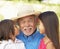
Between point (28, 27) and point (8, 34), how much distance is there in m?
0.16

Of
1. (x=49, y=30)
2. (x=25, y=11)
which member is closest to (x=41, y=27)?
(x=49, y=30)

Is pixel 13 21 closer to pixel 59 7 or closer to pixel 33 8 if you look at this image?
pixel 33 8

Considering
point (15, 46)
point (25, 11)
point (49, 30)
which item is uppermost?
point (25, 11)

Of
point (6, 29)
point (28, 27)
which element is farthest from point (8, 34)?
point (28, 27)

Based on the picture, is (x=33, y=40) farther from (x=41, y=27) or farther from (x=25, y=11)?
(x=25, y=11)

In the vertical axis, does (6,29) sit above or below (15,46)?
above

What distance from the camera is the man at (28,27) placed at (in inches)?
67.6

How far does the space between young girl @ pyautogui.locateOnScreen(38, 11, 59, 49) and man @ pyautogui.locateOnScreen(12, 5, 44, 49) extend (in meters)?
0.04

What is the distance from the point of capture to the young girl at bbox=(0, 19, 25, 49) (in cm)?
173

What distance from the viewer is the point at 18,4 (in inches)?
69.6

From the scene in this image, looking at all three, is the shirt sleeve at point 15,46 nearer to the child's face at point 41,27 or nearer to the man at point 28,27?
the man at point 28,27

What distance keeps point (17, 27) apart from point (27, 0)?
Answer: 0.73 feet

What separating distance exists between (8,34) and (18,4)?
0.25 metres

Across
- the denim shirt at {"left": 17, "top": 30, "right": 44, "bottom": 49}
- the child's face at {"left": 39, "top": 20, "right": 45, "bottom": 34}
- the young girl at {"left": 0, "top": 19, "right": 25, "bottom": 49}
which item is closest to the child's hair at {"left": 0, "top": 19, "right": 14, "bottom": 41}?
the young girl at {"left": 0, "top": 19, "right": 25, "bottom": 49}
